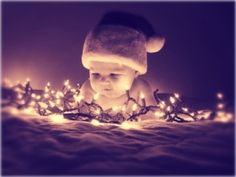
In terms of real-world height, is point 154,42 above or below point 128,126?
above

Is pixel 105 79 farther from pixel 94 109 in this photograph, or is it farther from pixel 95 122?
pixel 95 122

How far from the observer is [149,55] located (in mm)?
3242

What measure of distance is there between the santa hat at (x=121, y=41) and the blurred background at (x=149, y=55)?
507mm

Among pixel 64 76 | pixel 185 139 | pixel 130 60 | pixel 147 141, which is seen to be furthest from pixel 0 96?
pixel 64 76

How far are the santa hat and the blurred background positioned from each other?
1.66 feet

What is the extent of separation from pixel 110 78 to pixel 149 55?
88cm

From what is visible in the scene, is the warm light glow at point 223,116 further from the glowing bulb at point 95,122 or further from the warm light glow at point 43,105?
the warm light glow at point 43,105

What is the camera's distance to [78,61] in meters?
3.32

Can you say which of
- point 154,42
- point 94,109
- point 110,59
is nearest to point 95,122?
point 94,109

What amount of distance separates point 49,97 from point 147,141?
1125 millimetres

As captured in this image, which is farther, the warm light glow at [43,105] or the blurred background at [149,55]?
the blurred background at [149,55]

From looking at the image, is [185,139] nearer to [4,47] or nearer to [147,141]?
[147,141]

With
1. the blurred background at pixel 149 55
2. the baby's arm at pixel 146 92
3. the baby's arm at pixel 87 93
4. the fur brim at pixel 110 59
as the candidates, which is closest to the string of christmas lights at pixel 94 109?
the baby's arm at pixel 87 93

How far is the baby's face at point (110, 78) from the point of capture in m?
2.52
